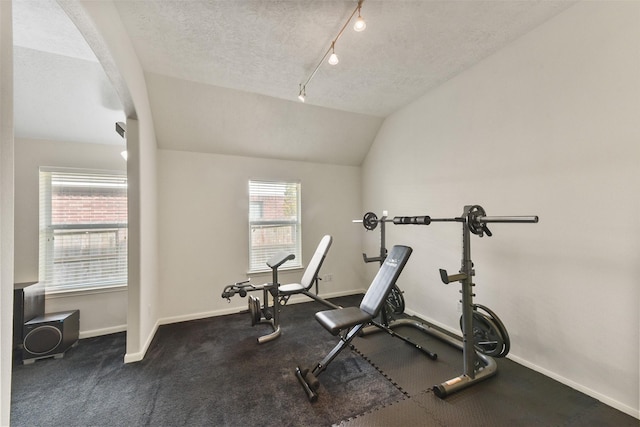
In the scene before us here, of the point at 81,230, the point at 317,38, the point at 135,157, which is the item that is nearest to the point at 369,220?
the point at 317,38

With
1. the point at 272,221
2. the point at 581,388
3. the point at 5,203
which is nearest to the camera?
the point at 5,203

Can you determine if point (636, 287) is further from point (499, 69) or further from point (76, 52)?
point (76, 52)

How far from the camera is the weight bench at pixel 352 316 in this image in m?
1.98

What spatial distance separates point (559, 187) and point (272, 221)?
3.46 m

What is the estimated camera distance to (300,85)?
117 inches

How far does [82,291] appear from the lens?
116 inches

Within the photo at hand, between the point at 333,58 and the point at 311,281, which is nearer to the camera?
the point at 333,58

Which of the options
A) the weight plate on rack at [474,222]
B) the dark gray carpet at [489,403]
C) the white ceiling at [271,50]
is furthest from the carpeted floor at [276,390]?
the white ceiling at [271,50]

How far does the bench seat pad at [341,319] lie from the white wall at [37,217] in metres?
2.79

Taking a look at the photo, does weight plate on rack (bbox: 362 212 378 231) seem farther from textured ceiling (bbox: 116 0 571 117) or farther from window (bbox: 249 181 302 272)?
textured ceiling (bbox: 116 0 571 117)

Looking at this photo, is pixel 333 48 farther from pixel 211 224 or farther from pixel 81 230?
pixel 81 230

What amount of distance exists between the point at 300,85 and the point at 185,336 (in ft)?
11.0

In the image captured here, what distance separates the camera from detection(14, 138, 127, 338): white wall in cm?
273

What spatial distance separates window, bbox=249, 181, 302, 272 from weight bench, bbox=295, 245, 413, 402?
2.00 meters
